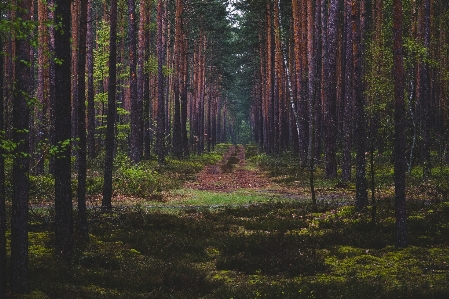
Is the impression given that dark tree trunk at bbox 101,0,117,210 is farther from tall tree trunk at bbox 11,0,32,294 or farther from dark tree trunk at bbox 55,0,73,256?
tall tree trunk at bbox 11,0,32,294

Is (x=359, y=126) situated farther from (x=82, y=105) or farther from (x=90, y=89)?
(x=90, y=89)

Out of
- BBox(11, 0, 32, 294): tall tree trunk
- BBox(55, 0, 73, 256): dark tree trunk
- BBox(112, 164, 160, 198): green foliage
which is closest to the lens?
BBox(11, 0, 32, 294): tall tree trunk

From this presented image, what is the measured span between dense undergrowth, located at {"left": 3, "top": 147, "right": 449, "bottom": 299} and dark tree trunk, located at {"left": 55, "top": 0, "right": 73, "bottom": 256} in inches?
21.4

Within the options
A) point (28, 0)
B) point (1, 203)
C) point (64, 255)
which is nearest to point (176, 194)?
point (64, 255)

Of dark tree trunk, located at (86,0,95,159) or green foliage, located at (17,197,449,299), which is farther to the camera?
dark tree trunk, located at (86,0,95,159)

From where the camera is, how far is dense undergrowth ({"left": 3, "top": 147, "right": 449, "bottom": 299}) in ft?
26.2

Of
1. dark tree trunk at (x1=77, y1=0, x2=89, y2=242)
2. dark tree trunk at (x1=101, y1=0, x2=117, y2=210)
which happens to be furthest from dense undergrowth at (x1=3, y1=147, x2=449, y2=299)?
dark tree trunk at (x1=101, y1=0, x2=117, y2=210)

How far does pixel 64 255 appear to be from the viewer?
31.7 ft

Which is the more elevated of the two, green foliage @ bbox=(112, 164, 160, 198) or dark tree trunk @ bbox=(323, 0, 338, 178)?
dark tree trunk @ bbox=(323, 0, 338, 178)

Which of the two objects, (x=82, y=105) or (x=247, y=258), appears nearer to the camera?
(x=247, y=258)

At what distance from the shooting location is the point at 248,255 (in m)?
10.7

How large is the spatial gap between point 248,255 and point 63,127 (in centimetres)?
499

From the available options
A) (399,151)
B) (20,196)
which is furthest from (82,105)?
(399,151)

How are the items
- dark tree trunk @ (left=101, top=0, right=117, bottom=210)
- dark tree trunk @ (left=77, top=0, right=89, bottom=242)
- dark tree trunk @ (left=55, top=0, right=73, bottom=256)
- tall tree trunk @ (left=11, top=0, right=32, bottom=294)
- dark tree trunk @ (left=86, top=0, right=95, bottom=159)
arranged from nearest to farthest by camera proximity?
tall tree trunk @ (left=11, top=0, right=32, bottom=294)
dark tree trunk @ (left=55, top=0, right=73, bottom=256)
dark tree trunk @ (left=77, top=0, right=89, bottom=242)
dark tree trunk @ (left=101, top=0, right=117, bottom=210)
dark tree trunk @ (left=86, top=0, right=95, bottom=159)
